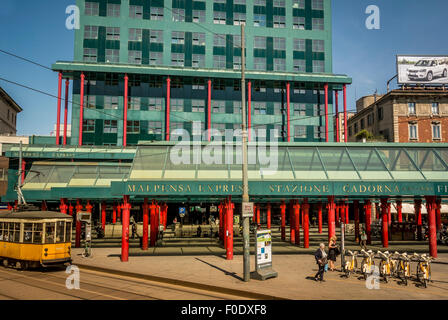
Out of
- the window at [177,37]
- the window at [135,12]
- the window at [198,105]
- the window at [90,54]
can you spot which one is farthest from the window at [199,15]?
the window at [90,54]

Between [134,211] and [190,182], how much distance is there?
4553 centimetres

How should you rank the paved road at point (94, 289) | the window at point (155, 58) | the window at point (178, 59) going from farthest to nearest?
1. the window at point (178, 59)
2. the window at point (155, 58)
3. the paved road at point (94, 289)

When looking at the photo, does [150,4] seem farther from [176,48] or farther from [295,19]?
[295,19]

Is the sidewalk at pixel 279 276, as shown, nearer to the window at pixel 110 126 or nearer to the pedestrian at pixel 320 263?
the pedestrian at pixel 320 263

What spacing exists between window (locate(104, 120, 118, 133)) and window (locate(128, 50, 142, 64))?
10.2 metres

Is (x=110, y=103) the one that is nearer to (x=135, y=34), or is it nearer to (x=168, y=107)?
(x=168, y=107)

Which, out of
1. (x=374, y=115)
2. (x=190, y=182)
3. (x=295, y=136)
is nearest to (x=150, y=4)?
(x=295, y=136)

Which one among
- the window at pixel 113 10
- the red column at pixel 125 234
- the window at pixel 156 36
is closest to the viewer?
the red column at pixel 125 234

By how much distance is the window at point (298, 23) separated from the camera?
197ft

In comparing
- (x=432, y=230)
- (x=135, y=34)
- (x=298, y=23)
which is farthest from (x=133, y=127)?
(x=432, y=230)

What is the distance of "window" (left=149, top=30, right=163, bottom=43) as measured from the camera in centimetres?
5619

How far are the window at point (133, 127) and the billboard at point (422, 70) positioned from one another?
39.9 m

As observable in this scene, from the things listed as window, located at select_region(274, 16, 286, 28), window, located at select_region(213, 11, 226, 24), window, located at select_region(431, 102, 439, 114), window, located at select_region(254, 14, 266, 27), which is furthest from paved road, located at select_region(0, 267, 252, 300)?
window, located at select_region(431, 102, 439, 114)

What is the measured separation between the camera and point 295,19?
6000 cm
